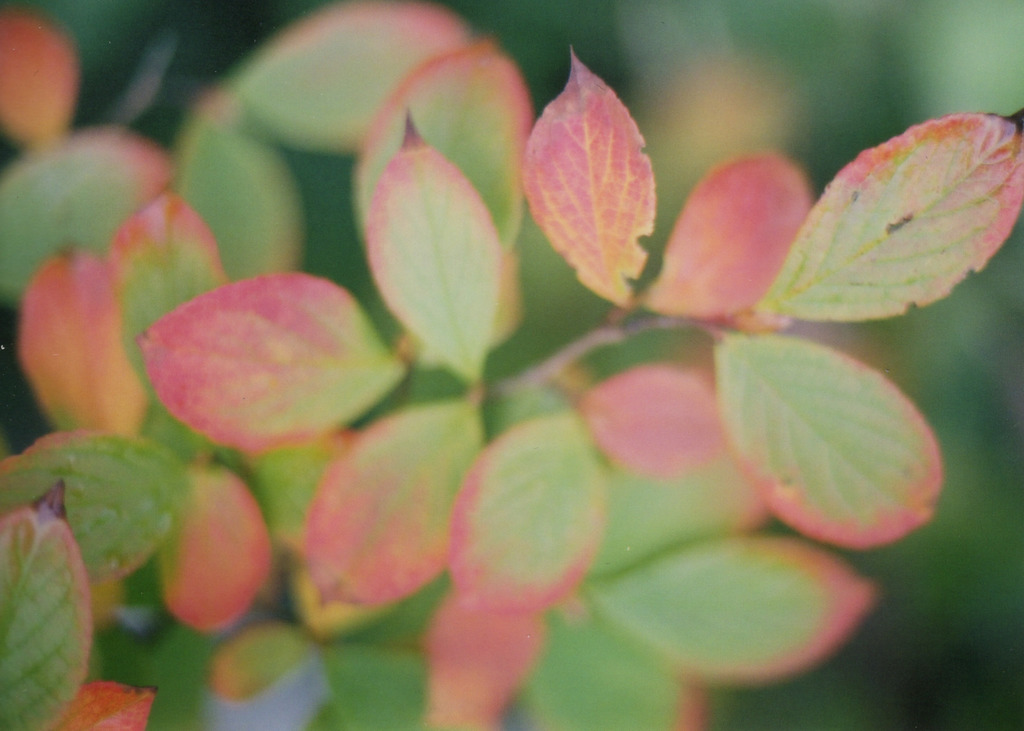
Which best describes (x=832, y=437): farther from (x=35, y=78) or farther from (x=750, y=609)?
(x=35, y=78)

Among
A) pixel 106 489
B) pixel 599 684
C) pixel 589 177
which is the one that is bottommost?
pixel 599 684

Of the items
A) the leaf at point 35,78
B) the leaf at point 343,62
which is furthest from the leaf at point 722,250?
the leaf at point 35,78

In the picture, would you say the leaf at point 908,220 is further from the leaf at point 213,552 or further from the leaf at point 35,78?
the leaf at point 35,78

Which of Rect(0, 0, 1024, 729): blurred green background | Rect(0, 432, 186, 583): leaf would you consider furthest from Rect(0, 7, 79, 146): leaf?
Rect(0, 432, 186, 583): leaf

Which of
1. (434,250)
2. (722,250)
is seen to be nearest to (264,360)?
(434,250)

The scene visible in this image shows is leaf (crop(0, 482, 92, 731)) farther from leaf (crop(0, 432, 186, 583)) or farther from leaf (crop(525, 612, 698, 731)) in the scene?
leaf (crop(525, 612, 698, 731))
